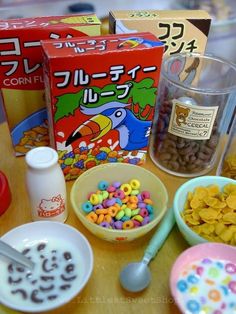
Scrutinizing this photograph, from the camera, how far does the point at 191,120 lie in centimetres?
58

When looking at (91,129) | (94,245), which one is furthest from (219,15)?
(94,245)

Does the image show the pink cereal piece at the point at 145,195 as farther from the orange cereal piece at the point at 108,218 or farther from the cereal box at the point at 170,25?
the cereal box at the point at 170,25

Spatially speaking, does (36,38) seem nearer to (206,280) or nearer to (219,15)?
(206,280)

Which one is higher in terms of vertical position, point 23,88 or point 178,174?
point 23,88

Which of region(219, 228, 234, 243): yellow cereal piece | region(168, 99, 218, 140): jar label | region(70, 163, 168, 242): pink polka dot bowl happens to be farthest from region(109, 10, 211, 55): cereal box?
region(219, 228, 234, 243): yellow cereal piece

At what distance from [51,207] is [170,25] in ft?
1.21

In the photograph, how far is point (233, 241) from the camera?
49 centimetres

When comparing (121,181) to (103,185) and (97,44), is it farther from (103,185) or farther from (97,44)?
(97,44)

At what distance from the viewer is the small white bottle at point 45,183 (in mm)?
467

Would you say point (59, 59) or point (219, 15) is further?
point (219, 15)

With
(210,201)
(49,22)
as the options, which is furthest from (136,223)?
(49,22)

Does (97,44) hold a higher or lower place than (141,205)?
higher

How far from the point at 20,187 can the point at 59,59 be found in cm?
25

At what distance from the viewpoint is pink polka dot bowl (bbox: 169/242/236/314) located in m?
0.42
